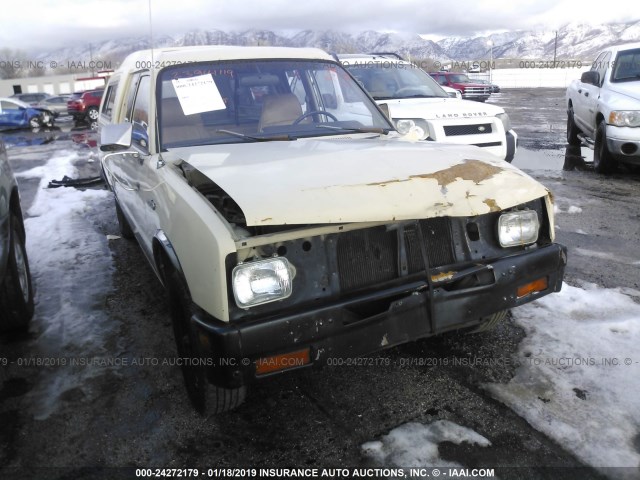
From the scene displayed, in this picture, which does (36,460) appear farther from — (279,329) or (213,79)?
(213,79)

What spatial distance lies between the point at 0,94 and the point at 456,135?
237 feet

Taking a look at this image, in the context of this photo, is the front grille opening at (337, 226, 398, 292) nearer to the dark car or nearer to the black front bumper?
the black front bumper

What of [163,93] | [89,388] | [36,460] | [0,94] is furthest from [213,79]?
[0,94]

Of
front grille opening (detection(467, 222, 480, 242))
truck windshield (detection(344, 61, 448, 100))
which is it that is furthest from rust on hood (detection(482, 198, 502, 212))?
truck windshield (detection(344, 61, 448, 100))

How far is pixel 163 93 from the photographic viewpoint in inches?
141

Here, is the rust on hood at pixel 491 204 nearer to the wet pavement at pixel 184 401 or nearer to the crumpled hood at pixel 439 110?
the wet pavement at pixel 184 401

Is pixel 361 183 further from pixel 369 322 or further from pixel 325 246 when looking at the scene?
pixel 369 322

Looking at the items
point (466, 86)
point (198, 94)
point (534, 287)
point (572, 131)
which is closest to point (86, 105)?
point (466, 86)

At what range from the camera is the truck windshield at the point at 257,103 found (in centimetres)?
350

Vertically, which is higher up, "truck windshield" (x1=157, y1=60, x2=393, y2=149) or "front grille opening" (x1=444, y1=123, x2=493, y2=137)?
"truck windshield" (x1=157, y1=60, x2=393, y2=149)

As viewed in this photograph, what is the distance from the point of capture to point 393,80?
333 inches

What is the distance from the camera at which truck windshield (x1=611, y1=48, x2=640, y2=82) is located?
8273 mm

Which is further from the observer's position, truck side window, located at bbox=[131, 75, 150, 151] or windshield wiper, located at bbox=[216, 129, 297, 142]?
truck side window, located at bbox=[131, 75, 150, 151]

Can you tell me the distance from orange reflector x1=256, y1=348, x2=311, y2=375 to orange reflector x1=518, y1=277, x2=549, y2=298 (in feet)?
3.83
